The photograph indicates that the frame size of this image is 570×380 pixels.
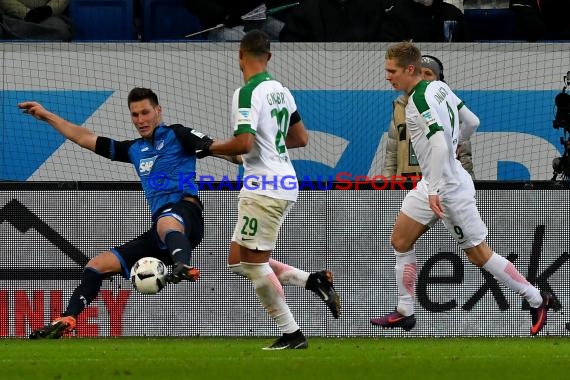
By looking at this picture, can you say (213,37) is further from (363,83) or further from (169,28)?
(363,83)

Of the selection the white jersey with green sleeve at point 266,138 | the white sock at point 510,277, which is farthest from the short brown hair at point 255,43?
the white sock at point 510,277

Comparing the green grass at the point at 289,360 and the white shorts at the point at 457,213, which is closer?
the green grass at the point at 289,360

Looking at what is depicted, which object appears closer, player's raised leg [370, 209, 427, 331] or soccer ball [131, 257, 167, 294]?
soccer ball [131, 257, 167, 294]

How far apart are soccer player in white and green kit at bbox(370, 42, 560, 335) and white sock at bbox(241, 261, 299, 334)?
1.42 metres

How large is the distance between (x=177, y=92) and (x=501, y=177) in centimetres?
341

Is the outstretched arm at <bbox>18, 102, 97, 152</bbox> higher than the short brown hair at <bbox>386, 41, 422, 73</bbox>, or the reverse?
the short brown hair at <bbox>386, 41, 422, 73</bbox>

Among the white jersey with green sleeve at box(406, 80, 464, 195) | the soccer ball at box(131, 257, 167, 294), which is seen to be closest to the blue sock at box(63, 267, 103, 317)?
the soccer ball at box(131, 257, 167, 294)

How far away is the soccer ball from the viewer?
9227mm

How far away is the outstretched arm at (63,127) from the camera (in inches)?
386

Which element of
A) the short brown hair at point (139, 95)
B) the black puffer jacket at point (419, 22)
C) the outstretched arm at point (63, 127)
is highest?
the black puffer jacket at point (419, 22)

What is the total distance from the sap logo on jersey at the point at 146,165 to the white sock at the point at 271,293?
1.35 meters

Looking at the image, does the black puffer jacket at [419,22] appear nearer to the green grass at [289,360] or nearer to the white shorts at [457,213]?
the white shorts at [457,213]

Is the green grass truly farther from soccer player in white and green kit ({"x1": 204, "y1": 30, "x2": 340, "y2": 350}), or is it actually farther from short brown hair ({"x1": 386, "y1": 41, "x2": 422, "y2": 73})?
short brown hair ({"x1": 386, "y1": 41, "x2": 422, "y2": 73})

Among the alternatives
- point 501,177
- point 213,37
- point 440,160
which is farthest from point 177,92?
point 440,160
